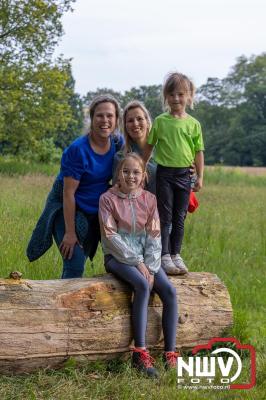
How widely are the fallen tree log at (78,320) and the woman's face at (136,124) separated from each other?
116cm

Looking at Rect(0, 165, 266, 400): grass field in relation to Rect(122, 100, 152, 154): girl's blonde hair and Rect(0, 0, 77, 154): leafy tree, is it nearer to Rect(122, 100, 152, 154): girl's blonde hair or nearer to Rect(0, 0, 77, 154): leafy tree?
Rect(122, 100, 152, 154): girl's blonde hair

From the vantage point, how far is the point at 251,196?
16.3m

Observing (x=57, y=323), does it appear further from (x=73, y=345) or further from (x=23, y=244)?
(x=23, y=244)

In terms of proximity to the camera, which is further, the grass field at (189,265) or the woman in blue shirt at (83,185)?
the woman in blue shirt at (83,185)

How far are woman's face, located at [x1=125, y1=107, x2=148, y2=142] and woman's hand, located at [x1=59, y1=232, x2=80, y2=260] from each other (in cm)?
95

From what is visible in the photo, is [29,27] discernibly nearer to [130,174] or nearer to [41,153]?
[41,153]

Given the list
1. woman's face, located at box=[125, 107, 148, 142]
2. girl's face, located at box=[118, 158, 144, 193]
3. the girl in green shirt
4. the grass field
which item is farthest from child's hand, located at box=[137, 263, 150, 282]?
woman's face, located at box=[125, 107, 148, 142]

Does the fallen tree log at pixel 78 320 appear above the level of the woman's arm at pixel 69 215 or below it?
below

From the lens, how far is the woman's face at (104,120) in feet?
15.6

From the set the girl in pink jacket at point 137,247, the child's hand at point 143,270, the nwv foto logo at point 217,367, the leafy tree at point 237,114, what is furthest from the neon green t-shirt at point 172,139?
the leafy tree at point 237,114

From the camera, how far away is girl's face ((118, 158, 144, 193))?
179 inches

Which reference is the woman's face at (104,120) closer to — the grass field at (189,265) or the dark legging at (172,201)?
the dark legging at (172,201)

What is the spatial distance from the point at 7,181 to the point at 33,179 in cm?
92

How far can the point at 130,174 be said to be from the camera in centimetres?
455
